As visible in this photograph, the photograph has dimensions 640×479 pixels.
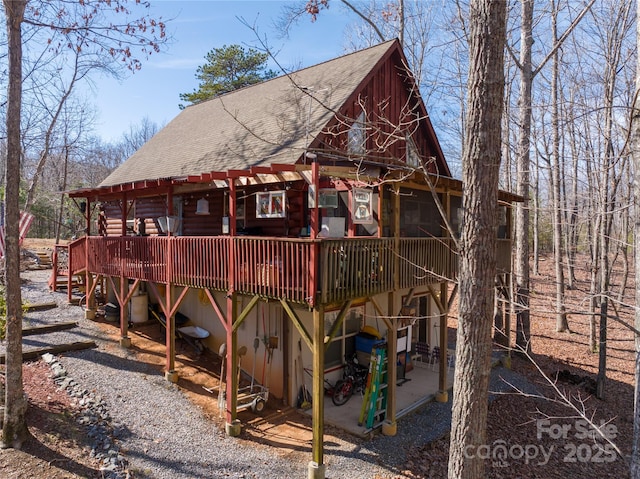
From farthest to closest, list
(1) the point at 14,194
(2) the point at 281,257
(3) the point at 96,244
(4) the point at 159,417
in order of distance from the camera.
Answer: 1. (3) the point at 96,244
2. (4) the point at 159,417
3. (2) the point at 281,257
4. (1) the point at 14,194

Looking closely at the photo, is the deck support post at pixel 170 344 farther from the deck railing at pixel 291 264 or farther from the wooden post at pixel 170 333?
the deck railing at pixel 291 264

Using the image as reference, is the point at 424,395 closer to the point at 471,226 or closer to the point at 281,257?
the point at 281,257

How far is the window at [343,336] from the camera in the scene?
10.8 m

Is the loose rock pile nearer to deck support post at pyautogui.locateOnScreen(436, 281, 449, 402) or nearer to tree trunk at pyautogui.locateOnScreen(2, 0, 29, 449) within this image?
tree trunk at pyautogui.locateOnScreen(2, 0, 29, 449)

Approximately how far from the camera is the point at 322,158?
35.9 ft

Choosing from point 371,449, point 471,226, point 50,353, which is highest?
point 471,226

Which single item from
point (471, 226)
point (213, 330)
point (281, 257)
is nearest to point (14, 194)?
point (281, 257)

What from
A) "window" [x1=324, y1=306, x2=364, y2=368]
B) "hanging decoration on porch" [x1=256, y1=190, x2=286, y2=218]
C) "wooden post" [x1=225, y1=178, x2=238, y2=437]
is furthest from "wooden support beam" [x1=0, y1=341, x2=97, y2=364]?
"window" [x1=324, y1=306, x2=364, y2=368]

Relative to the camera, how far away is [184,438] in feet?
26.9

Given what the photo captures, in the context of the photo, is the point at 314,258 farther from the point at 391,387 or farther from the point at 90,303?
the point at 90,303

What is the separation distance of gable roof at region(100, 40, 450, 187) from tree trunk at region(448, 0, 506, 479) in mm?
4976

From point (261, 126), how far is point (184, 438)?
8.47m

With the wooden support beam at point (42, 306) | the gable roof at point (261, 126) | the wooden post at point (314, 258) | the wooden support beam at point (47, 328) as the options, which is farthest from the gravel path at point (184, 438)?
the gable roof at point (261, 126)

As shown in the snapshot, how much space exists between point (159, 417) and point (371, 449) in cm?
434
